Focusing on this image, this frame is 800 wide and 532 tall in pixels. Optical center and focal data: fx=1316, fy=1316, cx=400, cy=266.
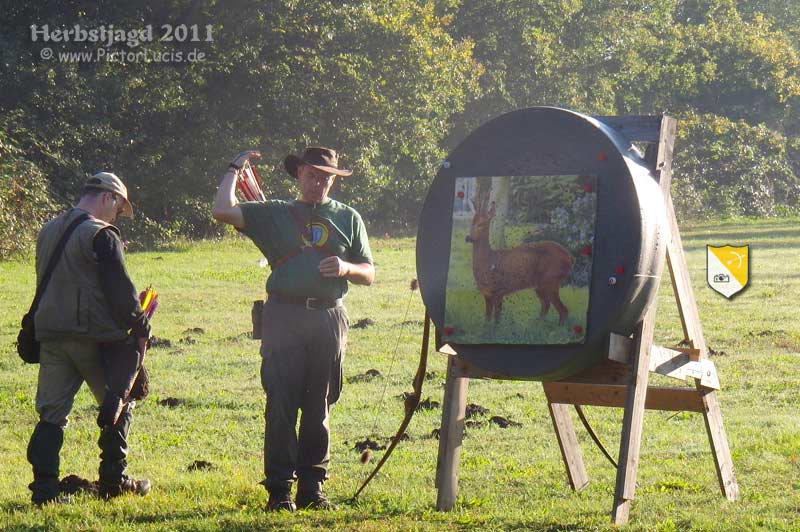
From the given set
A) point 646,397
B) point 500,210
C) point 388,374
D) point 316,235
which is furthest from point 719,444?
point 388,374

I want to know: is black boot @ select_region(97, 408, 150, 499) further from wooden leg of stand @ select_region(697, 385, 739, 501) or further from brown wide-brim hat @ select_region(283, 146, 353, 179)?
wooden leg of stand @ select_region(697, 385, 739, 501)

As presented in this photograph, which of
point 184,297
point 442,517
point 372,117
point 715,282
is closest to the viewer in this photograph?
point 442,517

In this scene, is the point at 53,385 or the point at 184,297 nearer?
the point at 53,385

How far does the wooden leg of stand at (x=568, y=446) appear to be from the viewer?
8312mm

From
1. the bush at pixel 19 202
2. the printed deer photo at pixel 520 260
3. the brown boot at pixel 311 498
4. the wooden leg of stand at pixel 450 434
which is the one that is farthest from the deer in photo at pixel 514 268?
the bush at pixel 19 202

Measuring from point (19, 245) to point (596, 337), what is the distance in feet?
74.6

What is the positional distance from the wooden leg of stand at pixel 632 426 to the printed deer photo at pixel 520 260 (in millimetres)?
355

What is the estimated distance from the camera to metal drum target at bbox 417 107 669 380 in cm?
683

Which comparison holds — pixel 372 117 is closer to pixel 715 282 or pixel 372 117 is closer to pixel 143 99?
pixel 143 99

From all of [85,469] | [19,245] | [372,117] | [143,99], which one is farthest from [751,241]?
[85,469]

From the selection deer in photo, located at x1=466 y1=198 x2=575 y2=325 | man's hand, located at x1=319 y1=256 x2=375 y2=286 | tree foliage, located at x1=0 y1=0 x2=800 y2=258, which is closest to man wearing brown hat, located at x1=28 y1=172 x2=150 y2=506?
man's hand, located at x1=319 y1=256 x2=375 y2=286

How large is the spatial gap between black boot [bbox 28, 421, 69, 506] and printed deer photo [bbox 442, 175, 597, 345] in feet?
7.85

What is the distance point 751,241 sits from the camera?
34781 mm

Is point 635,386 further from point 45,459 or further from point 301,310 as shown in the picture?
point 45,459
